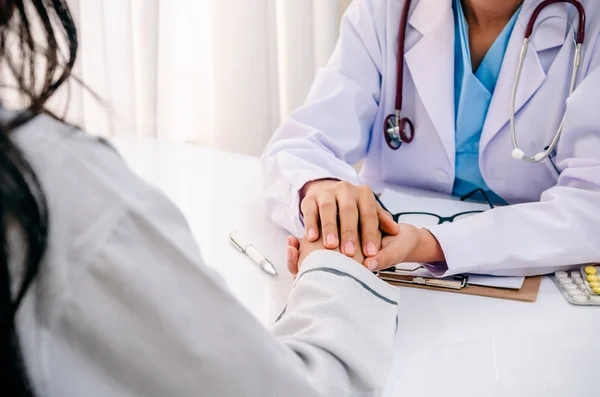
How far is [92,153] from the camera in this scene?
0.39 meters

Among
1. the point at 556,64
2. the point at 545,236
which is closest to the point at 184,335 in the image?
the point at 545,236

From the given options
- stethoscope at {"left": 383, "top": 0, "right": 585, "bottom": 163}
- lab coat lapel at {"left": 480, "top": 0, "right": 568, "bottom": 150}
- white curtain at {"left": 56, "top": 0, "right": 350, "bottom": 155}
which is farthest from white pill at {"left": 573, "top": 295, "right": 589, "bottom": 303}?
white curtain at {"left": 56, "top": 0, "right": 350, "bottom": 155}

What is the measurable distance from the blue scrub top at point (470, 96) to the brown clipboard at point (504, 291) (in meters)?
0.35

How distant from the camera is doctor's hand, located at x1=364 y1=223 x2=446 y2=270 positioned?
901 mm

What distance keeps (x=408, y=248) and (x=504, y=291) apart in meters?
0.14

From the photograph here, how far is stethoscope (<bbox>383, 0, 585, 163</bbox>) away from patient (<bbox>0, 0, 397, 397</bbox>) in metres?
0.77

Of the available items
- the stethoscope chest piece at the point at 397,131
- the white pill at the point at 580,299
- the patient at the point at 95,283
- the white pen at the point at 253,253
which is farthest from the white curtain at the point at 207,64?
the patient at the point at 95,283

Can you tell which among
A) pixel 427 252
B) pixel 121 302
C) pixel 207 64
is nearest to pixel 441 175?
pixel 427 252

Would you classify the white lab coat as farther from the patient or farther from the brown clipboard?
the brown clipboard

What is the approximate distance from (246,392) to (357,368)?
6.3 inches

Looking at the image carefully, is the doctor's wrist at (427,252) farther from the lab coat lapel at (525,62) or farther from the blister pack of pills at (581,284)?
the lab coat lapel at (525,62)

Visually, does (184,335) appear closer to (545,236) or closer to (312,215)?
(312,215)

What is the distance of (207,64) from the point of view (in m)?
2.09

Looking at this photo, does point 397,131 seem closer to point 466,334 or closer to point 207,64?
point 466,334
